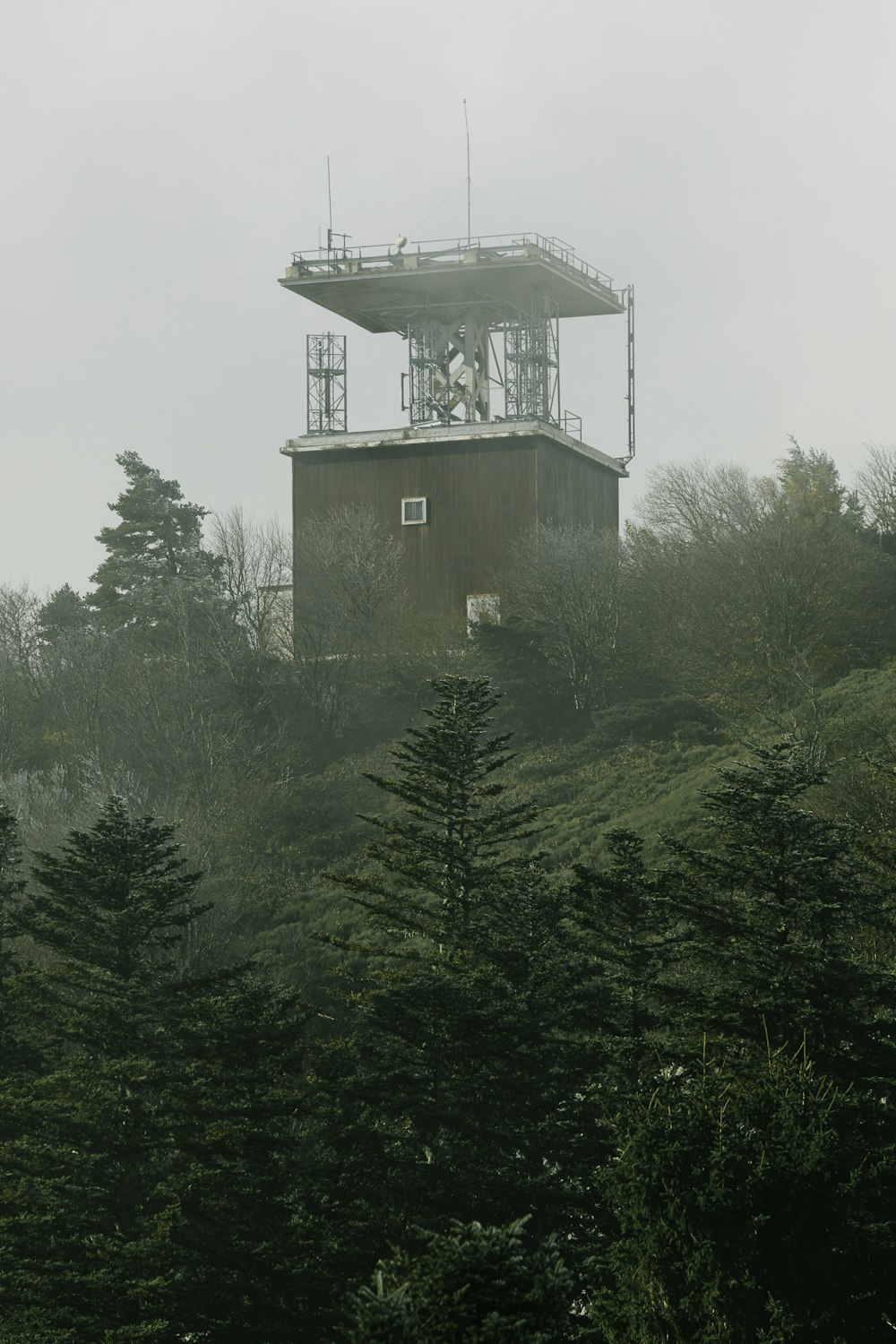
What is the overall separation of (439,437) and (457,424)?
884 millimetres

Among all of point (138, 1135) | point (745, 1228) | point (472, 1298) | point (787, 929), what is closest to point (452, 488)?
point (787, 929)

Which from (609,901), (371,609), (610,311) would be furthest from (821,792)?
(610,311)

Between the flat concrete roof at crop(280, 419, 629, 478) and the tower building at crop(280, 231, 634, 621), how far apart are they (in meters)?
0.06

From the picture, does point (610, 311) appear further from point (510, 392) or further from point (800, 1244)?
point (800, 1244)

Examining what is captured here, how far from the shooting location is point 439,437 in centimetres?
5759

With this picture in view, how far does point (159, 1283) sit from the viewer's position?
2123 cm

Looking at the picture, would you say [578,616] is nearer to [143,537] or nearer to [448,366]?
[448,366]

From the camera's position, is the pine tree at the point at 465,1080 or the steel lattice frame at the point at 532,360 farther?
the steel lattice frame at the point at 532,360

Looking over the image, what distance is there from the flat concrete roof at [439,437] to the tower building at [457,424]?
0.06 meters

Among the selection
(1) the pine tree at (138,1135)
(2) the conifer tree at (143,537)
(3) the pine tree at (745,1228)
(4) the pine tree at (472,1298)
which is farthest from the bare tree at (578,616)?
(4) the pine tree at (472,1298)

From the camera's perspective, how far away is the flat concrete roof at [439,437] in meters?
56.4

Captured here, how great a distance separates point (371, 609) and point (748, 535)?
1401cm

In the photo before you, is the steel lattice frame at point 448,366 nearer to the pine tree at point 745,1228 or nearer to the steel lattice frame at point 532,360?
the steel lattice frame at point 532,360

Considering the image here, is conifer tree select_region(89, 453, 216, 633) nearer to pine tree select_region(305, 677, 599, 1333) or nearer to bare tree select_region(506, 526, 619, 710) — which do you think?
bare tree select_region(506, 526, 619, 710)
